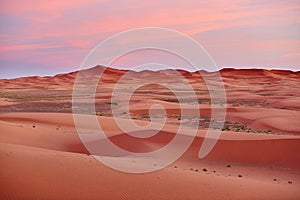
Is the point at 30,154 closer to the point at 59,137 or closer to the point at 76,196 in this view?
the point at 76,196

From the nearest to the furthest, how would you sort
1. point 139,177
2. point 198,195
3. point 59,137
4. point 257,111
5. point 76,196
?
point 76,196 → point 198,195 → point 139,177 → point 59,137 → point 257,111

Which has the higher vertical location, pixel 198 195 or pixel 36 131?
pixel 36 131

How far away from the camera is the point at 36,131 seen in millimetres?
15180

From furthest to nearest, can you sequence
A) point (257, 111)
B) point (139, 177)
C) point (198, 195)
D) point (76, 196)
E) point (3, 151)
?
1. point (257, 111)
2. point (3, 151)
3. point (139, 177)
4. point (198, 195)
5. point (76, 196)

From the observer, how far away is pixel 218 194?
329 inches

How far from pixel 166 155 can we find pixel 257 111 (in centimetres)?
1478

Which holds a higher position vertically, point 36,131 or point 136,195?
point 36,131

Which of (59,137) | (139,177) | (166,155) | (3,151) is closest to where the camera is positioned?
(139,177)

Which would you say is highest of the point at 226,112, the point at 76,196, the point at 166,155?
the point at 226,112

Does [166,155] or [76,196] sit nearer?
[76,196]

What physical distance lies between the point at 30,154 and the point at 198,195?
157 inches

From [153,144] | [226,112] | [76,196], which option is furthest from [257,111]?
[76,196]

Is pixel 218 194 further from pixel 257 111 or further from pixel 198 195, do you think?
pixel 257 111

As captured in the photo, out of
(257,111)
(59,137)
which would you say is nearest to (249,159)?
(59,137)
